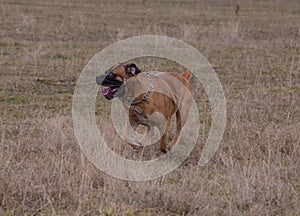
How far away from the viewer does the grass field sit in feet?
19.0

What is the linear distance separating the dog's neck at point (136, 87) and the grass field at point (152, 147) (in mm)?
532

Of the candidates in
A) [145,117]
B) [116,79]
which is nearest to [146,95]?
[145,117]

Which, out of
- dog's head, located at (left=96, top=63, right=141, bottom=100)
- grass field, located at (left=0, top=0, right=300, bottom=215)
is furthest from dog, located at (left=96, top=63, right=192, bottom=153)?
grass field, located at (left=0, top=0, right=300, bottom=215)

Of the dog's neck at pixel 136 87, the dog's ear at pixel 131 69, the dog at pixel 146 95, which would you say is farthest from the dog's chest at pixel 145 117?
the dog's ear at pixel 131 69

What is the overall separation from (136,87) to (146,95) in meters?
0.15

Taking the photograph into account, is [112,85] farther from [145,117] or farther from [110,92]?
[145,117]

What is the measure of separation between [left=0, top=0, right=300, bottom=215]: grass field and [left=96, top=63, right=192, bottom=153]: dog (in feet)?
1.13

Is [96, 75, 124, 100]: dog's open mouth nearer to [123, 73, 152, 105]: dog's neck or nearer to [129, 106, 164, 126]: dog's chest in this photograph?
[123, 73, 152, 105]: dog's neck

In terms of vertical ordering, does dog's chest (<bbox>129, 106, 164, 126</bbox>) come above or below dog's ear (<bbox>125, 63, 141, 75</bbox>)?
below

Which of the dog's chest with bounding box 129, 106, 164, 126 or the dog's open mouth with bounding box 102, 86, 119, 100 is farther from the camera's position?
the dog's chest with bounding box 129, 106, 164, 126

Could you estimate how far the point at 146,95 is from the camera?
7496mm

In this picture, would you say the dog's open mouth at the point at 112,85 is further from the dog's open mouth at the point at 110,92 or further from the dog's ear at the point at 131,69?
the dog's ear at the point at 131,69

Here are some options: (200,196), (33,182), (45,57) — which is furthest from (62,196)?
(45,57)

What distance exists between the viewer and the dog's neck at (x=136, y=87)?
739 centimetres
